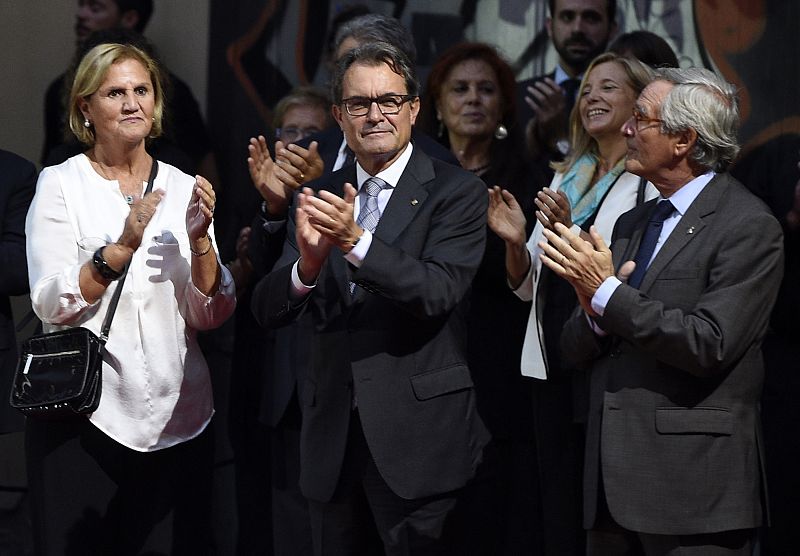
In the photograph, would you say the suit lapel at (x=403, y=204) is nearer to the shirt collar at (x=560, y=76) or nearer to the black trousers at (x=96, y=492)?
the black trousers at (x=96, y=492)

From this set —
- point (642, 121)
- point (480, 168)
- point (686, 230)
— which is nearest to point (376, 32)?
point (480, 168)

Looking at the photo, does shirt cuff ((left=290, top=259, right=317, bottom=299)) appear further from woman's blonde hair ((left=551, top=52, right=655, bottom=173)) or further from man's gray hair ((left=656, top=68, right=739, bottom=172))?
woman's blonde hair ((left=551, top=52, right=655, bottom=173))

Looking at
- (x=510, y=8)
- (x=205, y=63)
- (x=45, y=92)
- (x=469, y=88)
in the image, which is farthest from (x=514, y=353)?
(x=45, y=92)

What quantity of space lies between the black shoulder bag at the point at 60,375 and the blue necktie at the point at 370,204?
0.82m

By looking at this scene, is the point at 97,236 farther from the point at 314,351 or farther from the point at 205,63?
the point at 205,63

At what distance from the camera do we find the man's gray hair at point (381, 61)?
12.4 ft

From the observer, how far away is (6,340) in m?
4.54

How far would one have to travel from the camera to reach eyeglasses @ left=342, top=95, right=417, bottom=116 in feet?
12.2

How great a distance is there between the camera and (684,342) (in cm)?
331

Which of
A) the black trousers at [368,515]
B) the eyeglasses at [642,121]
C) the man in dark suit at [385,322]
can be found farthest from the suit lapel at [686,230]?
the black trousers at [368,515]

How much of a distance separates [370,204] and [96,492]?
4.07ft

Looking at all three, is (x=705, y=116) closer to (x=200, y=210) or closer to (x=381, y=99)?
(x=381, y=99)

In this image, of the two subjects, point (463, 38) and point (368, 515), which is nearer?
point (368, 515)

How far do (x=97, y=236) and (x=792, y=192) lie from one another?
2766 mm
